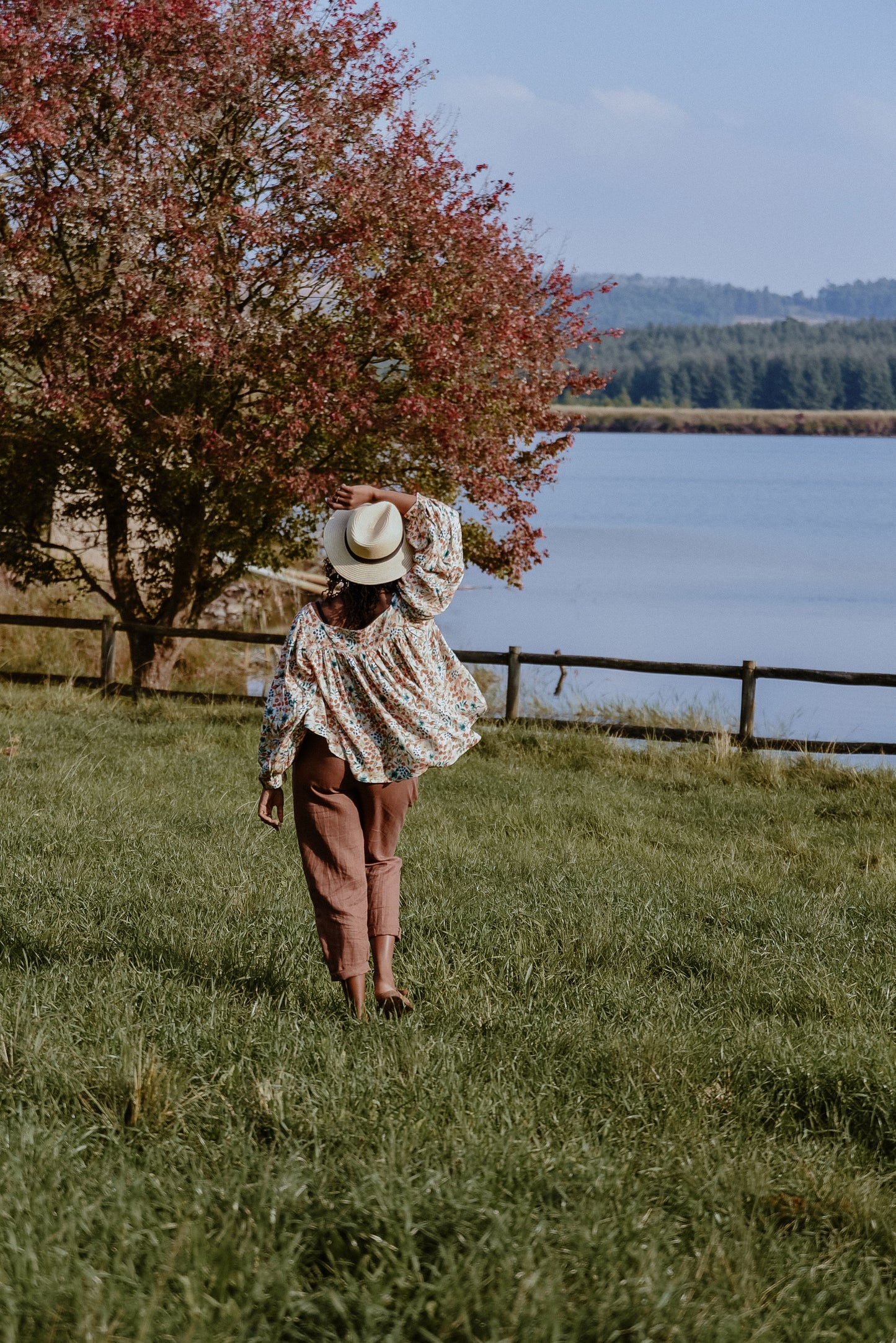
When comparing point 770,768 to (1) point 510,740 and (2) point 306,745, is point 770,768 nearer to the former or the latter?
(1) point 510,740

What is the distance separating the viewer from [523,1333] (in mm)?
2529

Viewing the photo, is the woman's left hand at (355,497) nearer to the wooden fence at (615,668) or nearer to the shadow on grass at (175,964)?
the shadow on grass at (175,964)

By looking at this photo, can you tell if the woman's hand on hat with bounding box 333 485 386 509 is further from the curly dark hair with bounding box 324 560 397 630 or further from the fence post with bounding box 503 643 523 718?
the fence post with bounding box 503 643 523 718

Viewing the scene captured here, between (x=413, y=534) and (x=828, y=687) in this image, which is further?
(x=828, y=687)

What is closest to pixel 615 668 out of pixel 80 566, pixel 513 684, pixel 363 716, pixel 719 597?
pixel 513 684

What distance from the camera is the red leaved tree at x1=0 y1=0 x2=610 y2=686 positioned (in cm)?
1157

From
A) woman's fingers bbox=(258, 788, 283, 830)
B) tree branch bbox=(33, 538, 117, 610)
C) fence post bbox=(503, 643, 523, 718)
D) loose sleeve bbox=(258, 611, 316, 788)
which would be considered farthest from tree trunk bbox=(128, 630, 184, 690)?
loose sleeve bbox=(258, 611, 316, 788)

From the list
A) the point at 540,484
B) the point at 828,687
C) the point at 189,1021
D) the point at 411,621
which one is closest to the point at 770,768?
the point at 540,484

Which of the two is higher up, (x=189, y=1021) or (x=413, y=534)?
(x=413, y=534)

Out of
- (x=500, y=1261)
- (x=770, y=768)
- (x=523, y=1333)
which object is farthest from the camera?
(x=770, y=768)

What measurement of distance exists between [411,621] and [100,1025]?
69.0 inches

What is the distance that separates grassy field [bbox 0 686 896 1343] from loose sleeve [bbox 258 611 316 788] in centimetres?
85

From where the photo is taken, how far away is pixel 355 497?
4762 millimetres

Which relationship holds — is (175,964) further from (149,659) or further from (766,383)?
(766,383)
